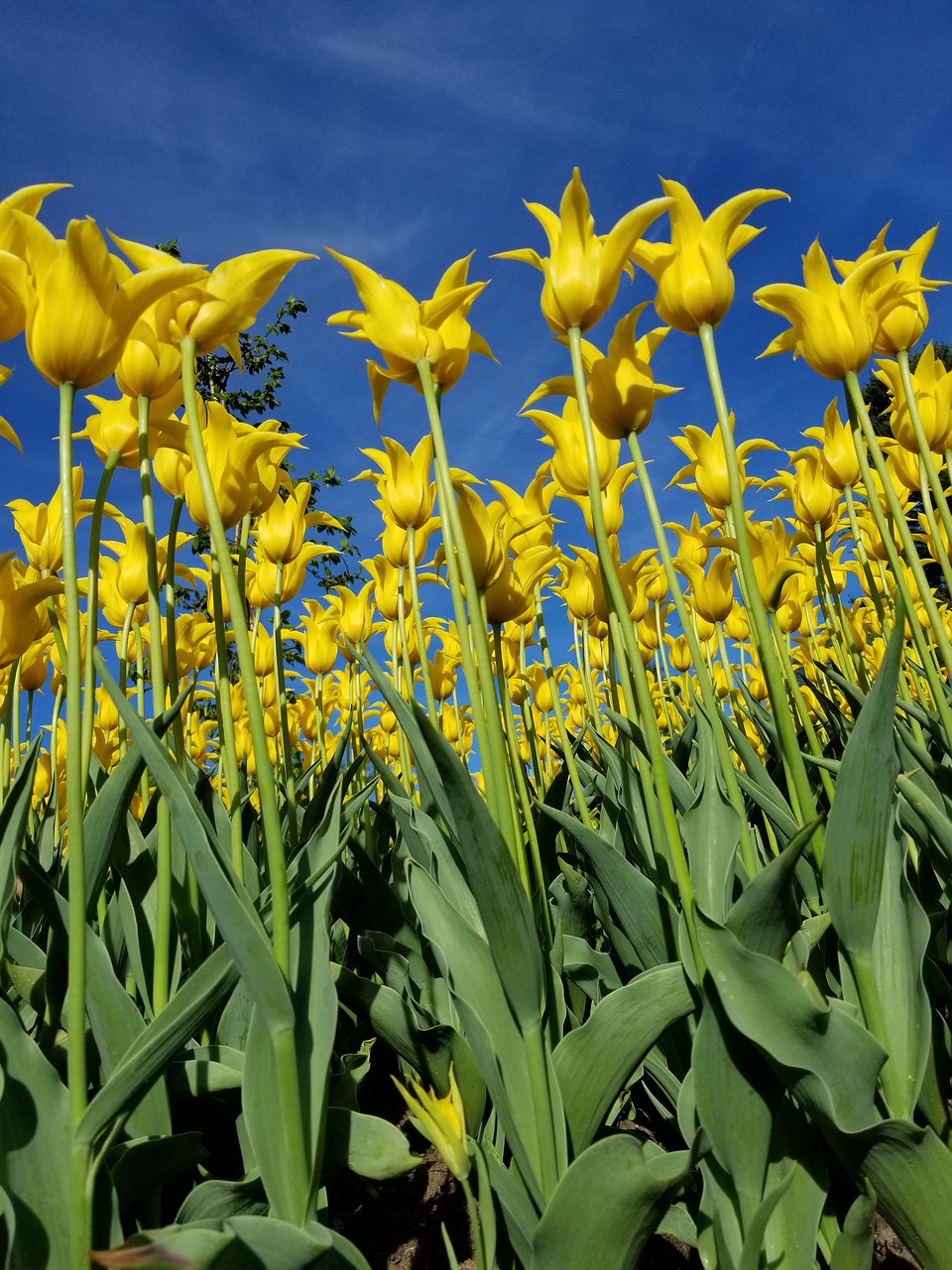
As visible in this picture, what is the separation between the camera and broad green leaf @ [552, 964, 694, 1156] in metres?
1.44

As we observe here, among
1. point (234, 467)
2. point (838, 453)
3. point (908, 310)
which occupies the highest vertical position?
point (908, 310)

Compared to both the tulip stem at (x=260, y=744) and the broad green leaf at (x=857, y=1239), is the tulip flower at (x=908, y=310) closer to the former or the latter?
the tulip stem at (x=260, y=744)

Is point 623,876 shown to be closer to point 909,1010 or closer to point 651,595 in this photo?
point 909,1010

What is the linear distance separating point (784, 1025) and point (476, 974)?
551mm

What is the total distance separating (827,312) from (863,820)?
1409 mm

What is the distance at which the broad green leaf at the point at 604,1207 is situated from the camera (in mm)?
1188

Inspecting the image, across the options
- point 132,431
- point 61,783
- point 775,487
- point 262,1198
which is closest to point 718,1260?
point 262,1198

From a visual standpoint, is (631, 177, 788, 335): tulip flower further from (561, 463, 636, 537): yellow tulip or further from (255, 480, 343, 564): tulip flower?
(255, 480, 343, 564): tulip flower

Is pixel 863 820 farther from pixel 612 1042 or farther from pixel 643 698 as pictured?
pixel 612 1042

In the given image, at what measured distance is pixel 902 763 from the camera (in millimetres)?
2539

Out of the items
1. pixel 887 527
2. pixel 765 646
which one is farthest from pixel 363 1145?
pixel 887 527

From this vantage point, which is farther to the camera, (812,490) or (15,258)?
(812,490)

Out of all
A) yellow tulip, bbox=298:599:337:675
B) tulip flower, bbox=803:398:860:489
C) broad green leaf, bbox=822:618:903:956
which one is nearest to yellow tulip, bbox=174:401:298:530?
broad green leaf, bbox=822:618:903:956

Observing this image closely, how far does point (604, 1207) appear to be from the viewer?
1.21m
